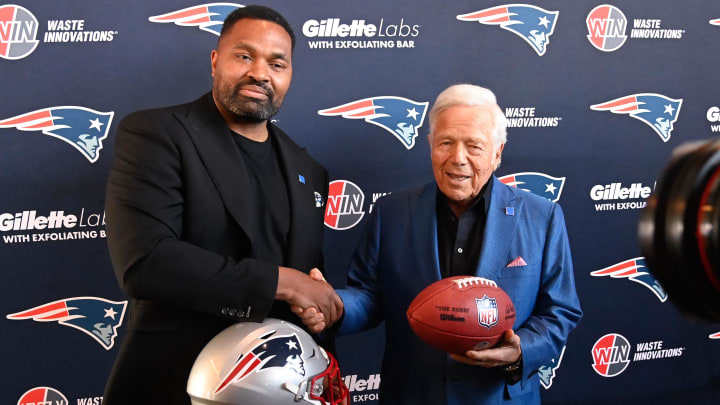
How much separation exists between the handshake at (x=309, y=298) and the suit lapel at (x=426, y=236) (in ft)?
0.94

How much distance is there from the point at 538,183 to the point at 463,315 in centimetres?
147

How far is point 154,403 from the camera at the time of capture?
201 centimetres

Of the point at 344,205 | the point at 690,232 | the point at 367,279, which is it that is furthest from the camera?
the point at 344,205

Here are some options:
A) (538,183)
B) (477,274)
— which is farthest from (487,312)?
(538,183)

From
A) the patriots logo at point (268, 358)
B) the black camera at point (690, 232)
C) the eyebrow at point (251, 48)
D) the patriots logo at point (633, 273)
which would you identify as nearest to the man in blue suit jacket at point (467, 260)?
the patriots logo at point (268, 358)

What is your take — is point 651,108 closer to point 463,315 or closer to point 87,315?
point 463,315

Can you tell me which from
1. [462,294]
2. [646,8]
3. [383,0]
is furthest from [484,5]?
[462,294]

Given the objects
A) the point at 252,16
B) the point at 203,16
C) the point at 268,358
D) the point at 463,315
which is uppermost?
the point at 203,16

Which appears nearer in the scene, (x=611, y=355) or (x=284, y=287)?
(x=284, y=287)

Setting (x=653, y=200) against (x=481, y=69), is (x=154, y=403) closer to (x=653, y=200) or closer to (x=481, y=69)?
(x=653, y=200)

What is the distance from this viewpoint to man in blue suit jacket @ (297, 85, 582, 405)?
208 cm

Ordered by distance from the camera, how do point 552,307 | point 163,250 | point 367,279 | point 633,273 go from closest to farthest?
point 163,250 < point 552,307 < point 367,279 < point 633,273

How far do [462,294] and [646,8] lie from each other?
2.16 metres

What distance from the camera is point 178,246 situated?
1875mm
